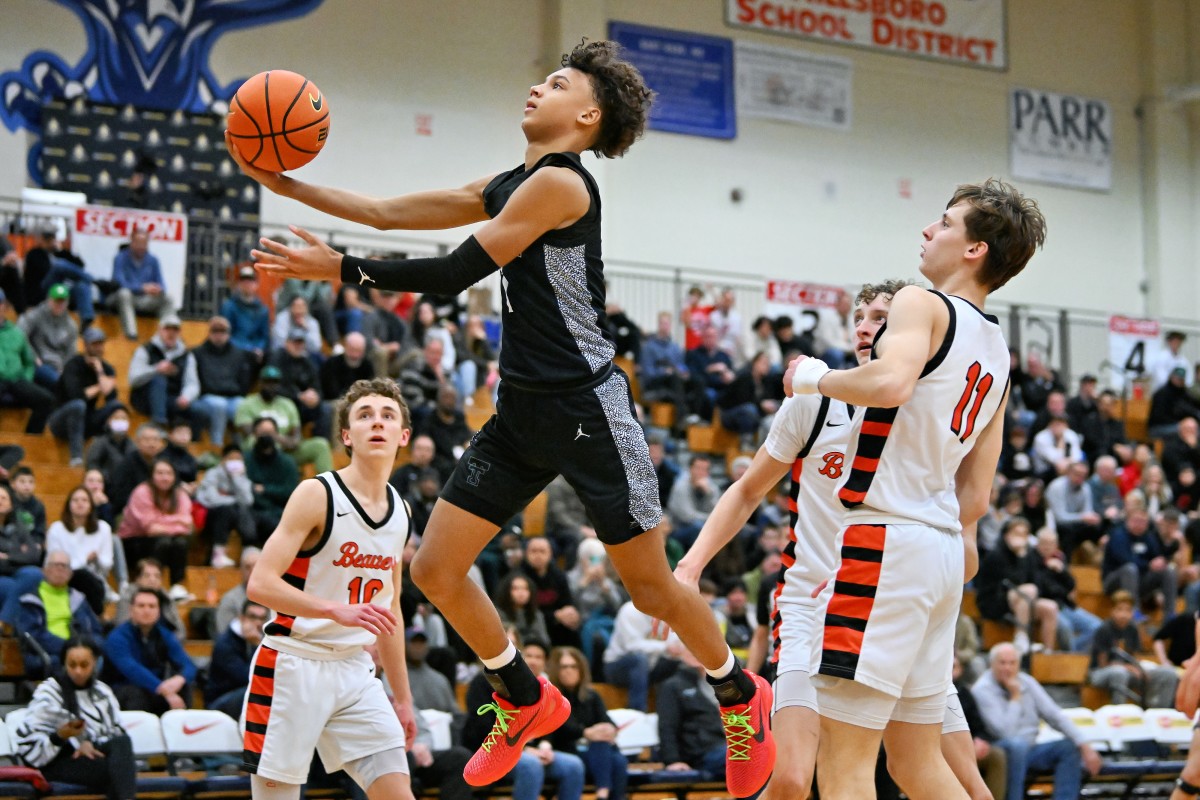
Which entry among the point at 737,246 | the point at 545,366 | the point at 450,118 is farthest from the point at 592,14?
the point at 545,366

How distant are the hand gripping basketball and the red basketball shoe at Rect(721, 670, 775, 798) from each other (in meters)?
1.35

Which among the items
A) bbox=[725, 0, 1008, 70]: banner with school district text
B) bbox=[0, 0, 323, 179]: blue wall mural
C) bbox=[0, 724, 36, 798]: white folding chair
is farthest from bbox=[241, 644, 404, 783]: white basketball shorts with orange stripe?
bbox=[725, 0, 1008, 70]: banner with school district text

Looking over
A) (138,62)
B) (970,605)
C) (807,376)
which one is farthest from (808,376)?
(138,62)

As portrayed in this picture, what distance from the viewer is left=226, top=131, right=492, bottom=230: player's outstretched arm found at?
4945mm

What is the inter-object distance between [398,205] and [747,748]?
2.27 meters

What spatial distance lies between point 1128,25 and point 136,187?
1720 centimetres

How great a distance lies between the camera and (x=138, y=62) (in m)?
18.9

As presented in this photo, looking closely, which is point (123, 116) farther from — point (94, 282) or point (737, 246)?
point (737, 246)

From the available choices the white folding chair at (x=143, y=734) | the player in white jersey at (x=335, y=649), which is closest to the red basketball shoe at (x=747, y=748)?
the player in white jersey at (x=335, y=649)

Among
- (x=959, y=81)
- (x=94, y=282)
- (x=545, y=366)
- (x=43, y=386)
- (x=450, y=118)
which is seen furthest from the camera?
(x=959, y=81)

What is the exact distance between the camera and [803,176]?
23141mm

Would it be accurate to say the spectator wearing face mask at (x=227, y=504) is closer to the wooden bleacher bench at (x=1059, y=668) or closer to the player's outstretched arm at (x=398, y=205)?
the wooden bleacher bench at (x=1059, y=668)

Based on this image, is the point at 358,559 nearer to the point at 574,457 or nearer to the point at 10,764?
the point at 574,457

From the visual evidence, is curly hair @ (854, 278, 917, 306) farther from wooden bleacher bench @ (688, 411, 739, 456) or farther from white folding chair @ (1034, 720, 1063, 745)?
wooden bleacher bench @ (688, 411, 739, 456)
